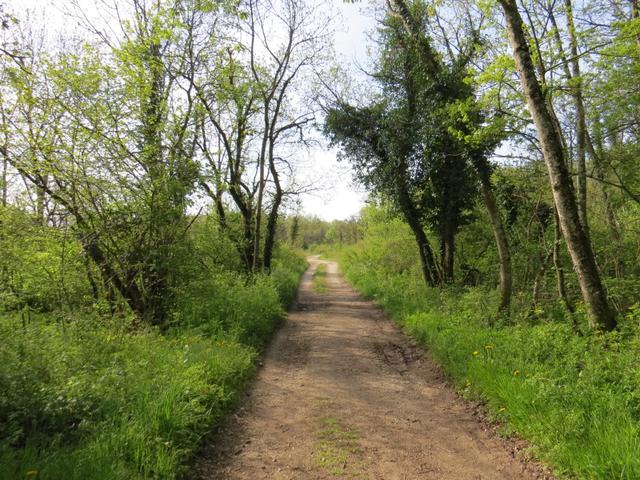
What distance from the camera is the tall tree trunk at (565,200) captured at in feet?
19.0

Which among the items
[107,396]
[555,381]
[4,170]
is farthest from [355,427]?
[4,170]

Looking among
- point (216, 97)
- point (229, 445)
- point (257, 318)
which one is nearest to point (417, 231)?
point (257, 318)

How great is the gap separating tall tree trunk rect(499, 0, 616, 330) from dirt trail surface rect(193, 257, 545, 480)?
2534mm

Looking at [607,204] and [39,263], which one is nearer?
[39,263]

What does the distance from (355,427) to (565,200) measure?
14.4 feet

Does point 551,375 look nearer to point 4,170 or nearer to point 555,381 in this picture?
point 555,381

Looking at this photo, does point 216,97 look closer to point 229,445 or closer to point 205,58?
point 205,58

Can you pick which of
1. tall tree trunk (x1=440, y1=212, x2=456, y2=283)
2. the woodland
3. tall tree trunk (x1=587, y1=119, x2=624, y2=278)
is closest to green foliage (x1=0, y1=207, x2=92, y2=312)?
the woodland

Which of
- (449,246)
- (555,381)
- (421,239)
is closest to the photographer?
(555,381)

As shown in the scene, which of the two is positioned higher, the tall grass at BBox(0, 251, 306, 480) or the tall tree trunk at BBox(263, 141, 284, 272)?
the tall tree trunk at BBox(263, 141, 284, 272)

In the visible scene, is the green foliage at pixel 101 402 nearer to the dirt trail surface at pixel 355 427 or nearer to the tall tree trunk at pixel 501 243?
the dirt trail surface at pixel 355 427

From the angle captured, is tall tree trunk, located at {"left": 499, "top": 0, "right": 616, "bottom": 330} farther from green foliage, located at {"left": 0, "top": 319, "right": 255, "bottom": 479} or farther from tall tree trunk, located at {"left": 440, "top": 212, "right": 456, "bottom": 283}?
tall tree trunk, located at {"left": 440, "top": 212, "right": 456, "bottom": 283}

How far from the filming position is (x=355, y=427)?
15.0 ft

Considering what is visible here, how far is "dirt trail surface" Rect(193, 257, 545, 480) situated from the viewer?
3758 mm
